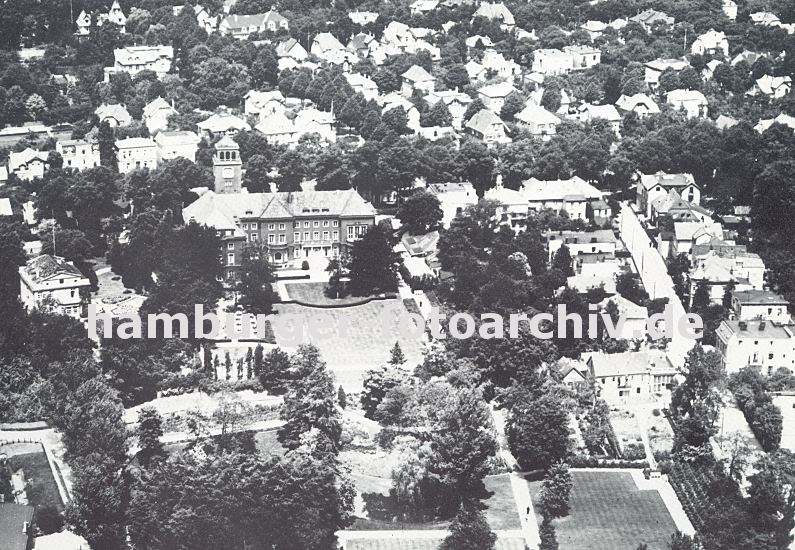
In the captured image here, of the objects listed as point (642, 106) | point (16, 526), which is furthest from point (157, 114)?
point (16, 526)

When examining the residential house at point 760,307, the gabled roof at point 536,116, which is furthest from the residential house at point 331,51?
the residential house at point 760,307

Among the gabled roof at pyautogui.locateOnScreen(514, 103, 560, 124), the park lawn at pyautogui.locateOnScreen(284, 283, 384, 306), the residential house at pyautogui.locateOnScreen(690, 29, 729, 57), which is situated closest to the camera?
the park lawn at pyautogui.locateOnScreen(284, 283, 384, 306)

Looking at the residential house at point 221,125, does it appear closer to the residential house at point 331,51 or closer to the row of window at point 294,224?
the row of window at point 294,224

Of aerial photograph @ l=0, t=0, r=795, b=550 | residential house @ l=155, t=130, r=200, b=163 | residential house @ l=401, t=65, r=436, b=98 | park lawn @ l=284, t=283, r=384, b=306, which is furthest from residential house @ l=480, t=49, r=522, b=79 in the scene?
park lawn @ l=284, t=283, r=384, b=306

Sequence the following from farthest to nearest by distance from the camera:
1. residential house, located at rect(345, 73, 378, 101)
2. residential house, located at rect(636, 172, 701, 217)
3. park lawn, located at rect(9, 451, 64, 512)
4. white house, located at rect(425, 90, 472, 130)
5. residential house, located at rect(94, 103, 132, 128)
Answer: residential house, located at rect(345, 73, 378, 101) → white house, located at rect(425, 90, 472, 130) → residential house, located at rect(94, 103, 132, 128) → residential house, located at rect(636, 172, 701, 217) → park lawn, located at rect(9, 451, 64, 512)

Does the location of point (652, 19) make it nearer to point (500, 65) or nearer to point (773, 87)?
point (500, 65)

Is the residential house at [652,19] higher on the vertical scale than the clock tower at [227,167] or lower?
higher

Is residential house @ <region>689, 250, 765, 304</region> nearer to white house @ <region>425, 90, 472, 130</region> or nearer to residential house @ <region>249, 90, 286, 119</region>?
white house @ <region>425, 90, 472, 130</region>
